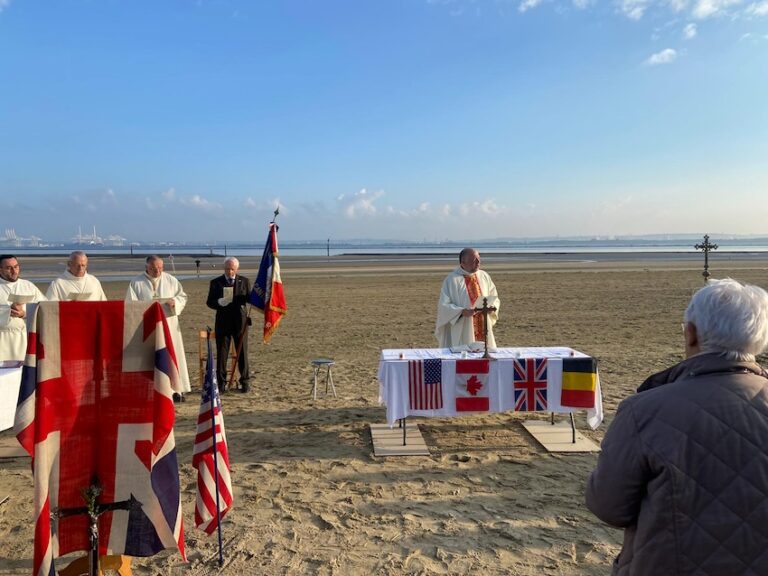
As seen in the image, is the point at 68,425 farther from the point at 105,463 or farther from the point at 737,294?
the point at 737,294

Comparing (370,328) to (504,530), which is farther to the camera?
(370,328)

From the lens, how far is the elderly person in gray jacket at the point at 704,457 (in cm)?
180

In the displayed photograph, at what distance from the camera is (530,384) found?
6453mm

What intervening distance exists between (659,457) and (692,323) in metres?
0.52

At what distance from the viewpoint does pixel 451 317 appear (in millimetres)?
7730

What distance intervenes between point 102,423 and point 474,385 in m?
4.14

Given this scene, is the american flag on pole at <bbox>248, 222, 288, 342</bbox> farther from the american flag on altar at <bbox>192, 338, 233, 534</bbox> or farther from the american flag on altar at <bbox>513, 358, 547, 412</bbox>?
the american flag on altar at <bbox>192, 338, 233, 534</bbox>

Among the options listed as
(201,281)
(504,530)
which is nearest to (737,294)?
(504,530)

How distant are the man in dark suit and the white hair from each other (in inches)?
303

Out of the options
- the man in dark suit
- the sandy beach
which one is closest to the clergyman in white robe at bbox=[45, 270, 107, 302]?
the man in dark suit

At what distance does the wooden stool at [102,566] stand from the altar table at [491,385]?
Result: 323cm

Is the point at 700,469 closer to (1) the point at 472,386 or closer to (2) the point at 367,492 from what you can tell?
(2) the point at 367,492

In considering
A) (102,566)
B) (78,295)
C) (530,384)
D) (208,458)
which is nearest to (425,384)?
(530,384)

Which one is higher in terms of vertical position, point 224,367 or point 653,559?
point 653,559
